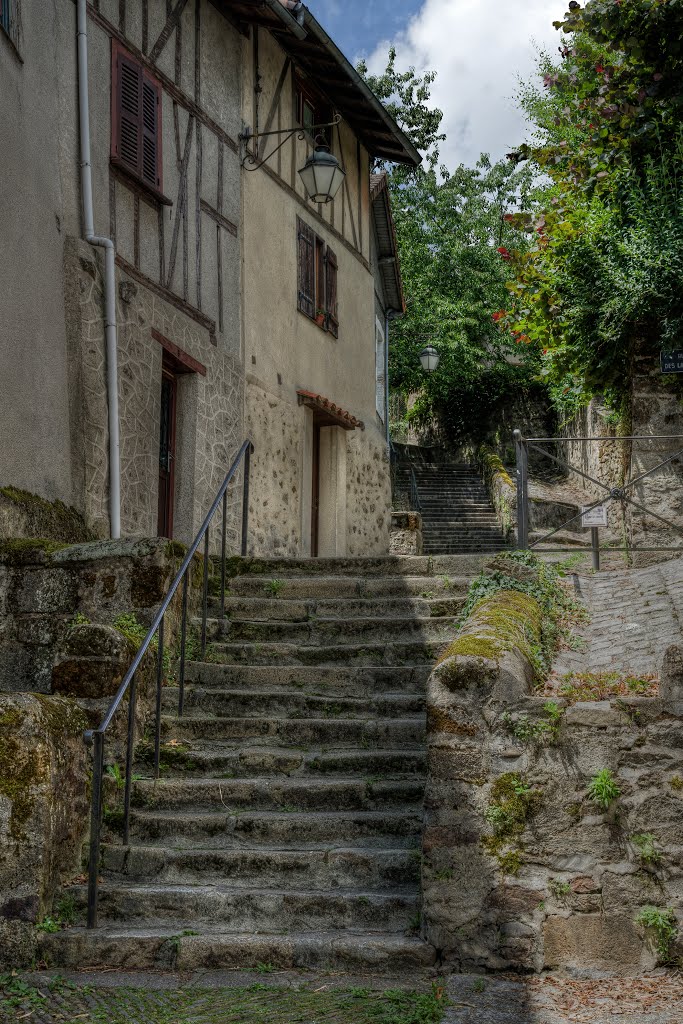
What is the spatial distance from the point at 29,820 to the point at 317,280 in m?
10.2

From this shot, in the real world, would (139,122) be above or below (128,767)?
above

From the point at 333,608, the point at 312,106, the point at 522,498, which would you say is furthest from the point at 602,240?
the point at 333,608

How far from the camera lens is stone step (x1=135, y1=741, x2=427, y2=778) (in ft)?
18.6

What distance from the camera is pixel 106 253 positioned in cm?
892

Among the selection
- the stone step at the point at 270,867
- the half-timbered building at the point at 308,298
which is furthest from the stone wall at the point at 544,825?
the half-timbered building at the point at 308,298

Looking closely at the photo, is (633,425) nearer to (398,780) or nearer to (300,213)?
(300,213)

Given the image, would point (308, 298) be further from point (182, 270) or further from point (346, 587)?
point (346, 587)

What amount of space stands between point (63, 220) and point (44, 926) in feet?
18.9

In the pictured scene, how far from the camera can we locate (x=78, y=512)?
8297 mm

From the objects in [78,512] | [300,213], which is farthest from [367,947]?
[300,213]

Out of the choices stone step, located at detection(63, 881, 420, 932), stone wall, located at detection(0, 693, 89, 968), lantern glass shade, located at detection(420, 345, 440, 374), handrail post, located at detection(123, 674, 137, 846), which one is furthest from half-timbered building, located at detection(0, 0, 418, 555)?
→ lantern glass shade, located at detection(420, 345, 440, 374)

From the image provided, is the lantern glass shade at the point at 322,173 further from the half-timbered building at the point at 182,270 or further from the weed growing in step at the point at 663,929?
the weed growing in step at the point at 663,929

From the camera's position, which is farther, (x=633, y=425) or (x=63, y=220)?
(x=633, y=425)

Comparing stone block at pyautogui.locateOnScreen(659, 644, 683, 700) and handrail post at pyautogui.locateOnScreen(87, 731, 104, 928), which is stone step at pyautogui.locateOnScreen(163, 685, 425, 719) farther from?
stone block at pyautogui.locateOnScreen(659, 644, 683, 700)
